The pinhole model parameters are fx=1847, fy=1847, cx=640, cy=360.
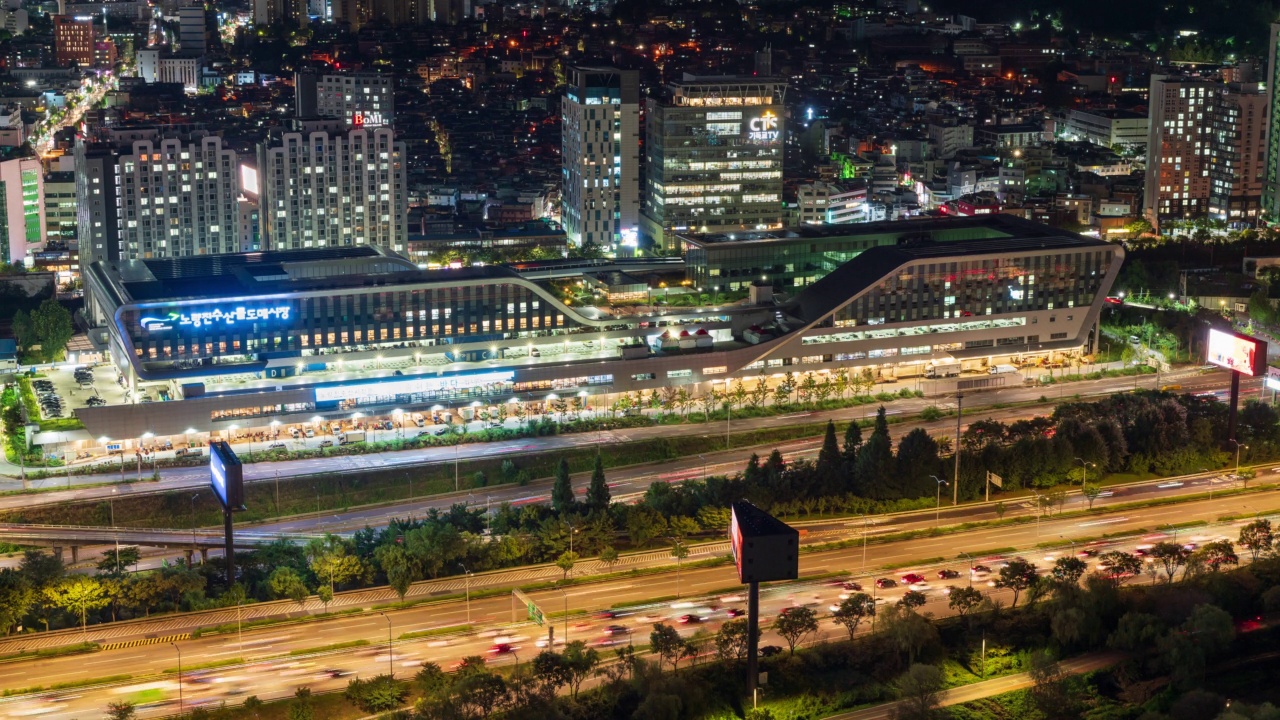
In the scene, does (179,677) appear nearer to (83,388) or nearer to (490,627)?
(490,627)

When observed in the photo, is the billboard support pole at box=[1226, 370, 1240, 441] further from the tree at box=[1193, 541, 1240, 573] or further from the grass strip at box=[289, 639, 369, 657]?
the grass strip at box=[289, 639, 369, 657]

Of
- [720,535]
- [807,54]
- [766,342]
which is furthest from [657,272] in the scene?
[807,54]

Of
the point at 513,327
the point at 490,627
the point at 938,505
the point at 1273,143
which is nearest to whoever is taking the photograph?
the point at 490,627

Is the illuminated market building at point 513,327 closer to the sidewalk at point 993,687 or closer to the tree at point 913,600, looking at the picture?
the tree at point 913,600

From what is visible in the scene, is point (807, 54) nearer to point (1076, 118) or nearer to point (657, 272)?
point (1076, 118)

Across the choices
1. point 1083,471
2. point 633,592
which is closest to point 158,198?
point 633,592
